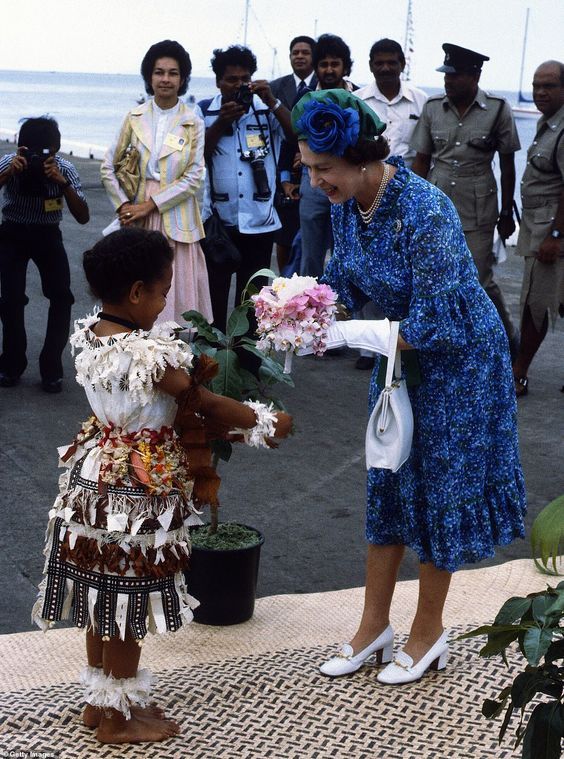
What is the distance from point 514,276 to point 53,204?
6.06 meters

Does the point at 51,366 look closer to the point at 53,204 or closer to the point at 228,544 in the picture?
the point at 53,204

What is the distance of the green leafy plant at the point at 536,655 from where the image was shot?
1861 mm

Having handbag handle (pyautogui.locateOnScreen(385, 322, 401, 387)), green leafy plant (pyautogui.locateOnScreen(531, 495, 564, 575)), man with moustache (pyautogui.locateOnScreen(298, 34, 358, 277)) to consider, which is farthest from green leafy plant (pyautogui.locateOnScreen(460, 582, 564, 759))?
man with moustache (pyautogui.locateOnScreen(298, 34, 358, 277))

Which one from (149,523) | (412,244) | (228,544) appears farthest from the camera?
(228,544)

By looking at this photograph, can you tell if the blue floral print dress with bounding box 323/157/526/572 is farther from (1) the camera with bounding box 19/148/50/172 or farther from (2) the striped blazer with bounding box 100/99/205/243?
(1) the camera with bounding box 19/148/50/172

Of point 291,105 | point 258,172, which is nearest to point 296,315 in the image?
point 258,172

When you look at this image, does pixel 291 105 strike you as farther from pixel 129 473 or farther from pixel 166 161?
pixel 129 473

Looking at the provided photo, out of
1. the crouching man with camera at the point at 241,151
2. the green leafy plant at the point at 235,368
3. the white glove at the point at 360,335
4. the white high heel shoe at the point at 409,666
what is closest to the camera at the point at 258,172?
the crouching man with camera at the point at 241,151

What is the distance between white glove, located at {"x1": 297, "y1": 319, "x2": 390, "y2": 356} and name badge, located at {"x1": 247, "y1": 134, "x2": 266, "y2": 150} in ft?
12.8

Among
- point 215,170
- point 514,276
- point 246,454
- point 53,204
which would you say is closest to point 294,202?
→ point 215,170

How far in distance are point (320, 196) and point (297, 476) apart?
2.54m

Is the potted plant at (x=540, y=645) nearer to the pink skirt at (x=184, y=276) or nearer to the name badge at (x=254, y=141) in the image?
the pink skirt at (x=184, y=276)

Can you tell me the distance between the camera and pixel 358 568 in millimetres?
4828

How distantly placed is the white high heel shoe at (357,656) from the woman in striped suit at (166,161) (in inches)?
135
